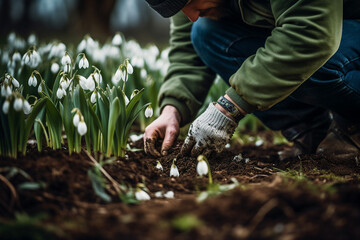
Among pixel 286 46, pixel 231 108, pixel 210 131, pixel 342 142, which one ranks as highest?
pixel 286 46

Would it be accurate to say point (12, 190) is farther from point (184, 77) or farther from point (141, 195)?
point (184, 77)

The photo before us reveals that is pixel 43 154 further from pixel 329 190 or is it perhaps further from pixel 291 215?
pixel 329 190

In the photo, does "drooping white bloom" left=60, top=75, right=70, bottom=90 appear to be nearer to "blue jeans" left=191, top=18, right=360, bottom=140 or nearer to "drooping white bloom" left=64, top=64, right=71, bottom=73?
"drooping white bloom" left=64, top=64, right=71, bottom=73

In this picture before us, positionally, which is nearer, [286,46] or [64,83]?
[286,46]

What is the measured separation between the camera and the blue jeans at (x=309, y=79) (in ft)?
5.89

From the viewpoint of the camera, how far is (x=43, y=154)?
4.91 feet

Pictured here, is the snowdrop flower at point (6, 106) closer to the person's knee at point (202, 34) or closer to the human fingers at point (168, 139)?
the human fingers at point (168, 139)

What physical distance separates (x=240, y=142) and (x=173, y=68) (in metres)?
0.90

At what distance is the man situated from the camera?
1.43m

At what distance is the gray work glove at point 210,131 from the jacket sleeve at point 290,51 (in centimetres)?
13

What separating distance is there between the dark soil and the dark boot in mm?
537

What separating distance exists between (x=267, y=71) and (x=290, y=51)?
0.41ft

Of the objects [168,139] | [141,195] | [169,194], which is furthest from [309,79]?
[141,195]

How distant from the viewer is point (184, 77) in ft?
7.47
